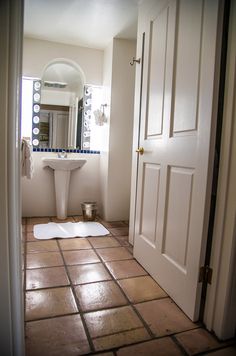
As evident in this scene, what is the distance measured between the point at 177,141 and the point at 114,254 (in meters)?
1.18

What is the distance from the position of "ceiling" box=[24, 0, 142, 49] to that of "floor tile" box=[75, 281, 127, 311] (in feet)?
7.70

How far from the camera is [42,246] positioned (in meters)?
2.20

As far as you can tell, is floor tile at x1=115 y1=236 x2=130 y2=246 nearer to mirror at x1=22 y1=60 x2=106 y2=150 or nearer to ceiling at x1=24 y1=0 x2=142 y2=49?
mirror at x1=22 y1=60 x2=106 y2=150

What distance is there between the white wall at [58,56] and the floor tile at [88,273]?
7.90 ft

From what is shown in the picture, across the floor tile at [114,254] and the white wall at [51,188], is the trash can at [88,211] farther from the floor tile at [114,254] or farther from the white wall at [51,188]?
the floor tile at [114,254]

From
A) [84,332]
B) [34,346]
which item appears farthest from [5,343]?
[84,332]

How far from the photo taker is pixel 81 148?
3281 mm

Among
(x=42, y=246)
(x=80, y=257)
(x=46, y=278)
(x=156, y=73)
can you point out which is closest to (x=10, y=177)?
(x=46, y=278)

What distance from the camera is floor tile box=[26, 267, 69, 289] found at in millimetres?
1571

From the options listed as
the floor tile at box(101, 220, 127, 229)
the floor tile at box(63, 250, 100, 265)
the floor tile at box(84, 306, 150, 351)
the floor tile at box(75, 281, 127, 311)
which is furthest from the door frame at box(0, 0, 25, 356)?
the floor tile at box(101, 220, 127, 229)

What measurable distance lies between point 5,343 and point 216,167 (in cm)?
109

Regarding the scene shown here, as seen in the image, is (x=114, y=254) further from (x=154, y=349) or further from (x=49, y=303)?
(x=154, y=349)

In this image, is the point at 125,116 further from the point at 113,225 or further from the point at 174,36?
the point at 174,36

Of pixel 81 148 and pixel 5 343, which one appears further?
pixel 81 148
